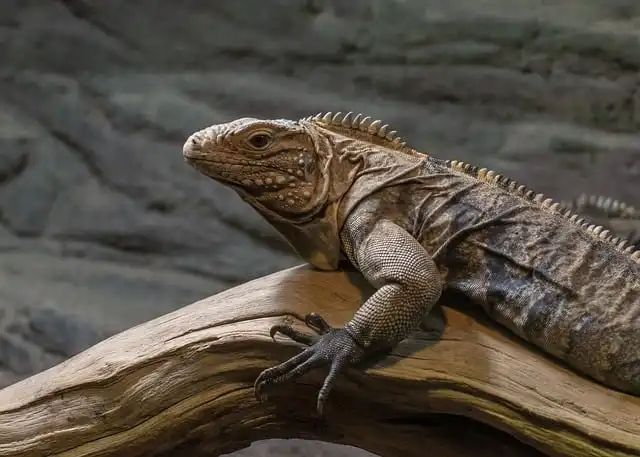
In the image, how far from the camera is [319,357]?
273cm

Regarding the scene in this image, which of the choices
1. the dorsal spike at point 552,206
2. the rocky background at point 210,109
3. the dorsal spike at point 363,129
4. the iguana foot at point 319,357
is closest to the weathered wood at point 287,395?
the iguana foot at point 319,357

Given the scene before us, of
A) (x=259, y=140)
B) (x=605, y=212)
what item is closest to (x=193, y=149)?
(x=259, y=140)

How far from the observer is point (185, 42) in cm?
593

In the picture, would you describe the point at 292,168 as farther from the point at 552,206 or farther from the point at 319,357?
the point at 552,206

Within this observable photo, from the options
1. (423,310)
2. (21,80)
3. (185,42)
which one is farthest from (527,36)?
(21,80)

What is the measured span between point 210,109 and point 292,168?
2978 mm

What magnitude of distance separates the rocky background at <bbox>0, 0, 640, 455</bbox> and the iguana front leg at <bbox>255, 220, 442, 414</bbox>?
2637 mm

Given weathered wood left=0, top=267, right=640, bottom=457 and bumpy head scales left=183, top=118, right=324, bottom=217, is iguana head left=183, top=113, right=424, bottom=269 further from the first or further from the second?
weathered wood left=0, top=267, right=640, bottom=457

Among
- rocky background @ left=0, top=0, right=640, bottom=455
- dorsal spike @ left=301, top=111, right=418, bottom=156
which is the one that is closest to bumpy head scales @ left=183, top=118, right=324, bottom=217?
dorsal spike @ left=301, top=111, right=418, bottom=156

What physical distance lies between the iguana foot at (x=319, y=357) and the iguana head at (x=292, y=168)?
514 mm

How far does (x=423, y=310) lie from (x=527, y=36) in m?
3.18

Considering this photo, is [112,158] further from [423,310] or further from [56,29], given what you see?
[423,310]

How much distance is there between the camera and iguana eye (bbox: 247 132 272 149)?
304cm

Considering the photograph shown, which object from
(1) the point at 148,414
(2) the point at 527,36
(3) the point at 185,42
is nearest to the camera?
(1) the point at 148,414
